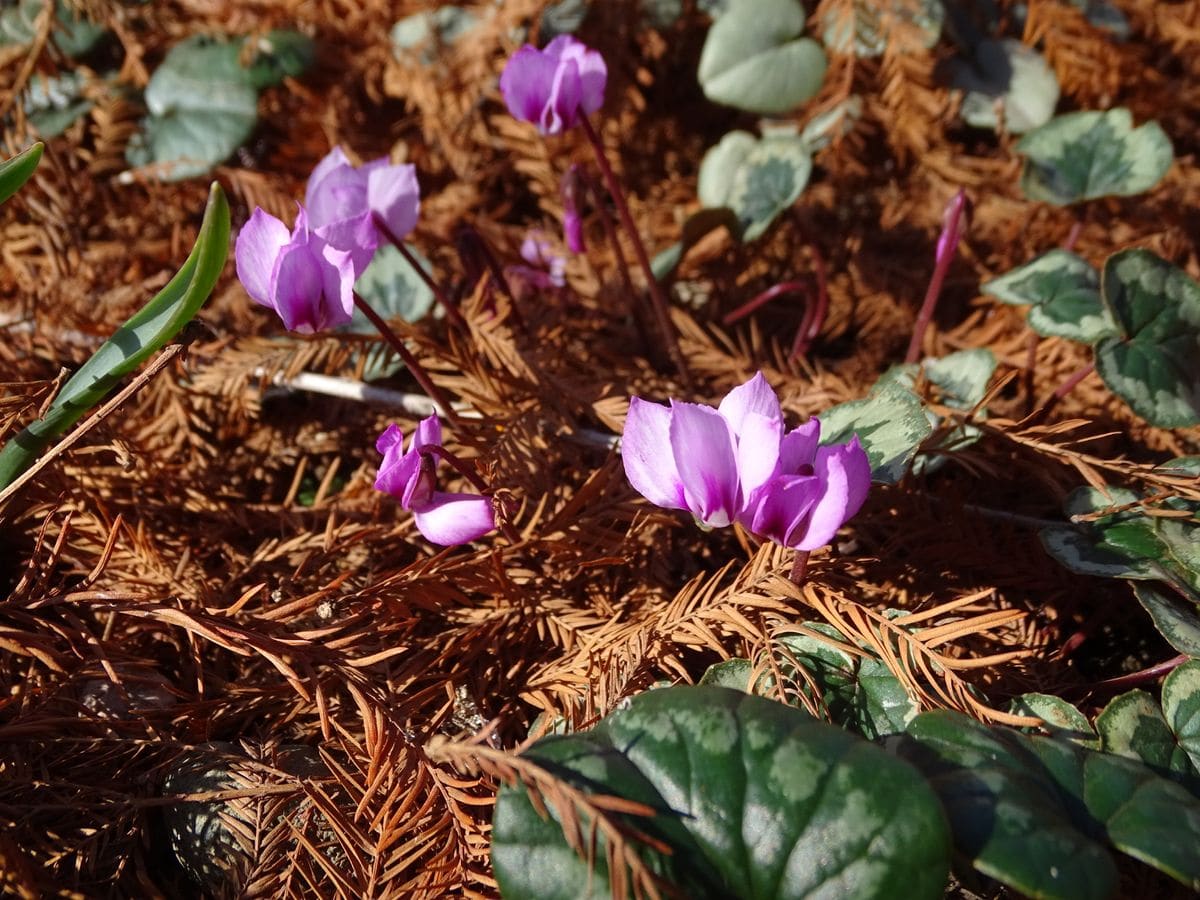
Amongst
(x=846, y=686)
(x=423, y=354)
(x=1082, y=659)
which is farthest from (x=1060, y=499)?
(x=423, y=354)

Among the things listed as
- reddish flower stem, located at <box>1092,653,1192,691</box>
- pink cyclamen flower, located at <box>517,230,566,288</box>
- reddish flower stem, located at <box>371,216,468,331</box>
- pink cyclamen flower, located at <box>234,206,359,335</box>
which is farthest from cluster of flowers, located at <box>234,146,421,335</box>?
reddish flower stem, located at <box>1092,653,1192,691</box>

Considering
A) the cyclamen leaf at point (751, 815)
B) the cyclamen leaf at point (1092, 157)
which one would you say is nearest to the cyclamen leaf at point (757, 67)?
the cyclamen leaf at point (1092, 157)

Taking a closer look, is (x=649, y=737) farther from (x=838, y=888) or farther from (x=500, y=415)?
(x=500, y=415)

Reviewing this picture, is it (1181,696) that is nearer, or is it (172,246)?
(1181,696)

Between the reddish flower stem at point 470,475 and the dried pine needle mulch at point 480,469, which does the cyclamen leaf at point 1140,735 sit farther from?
the reddish flower stem at point 470,475

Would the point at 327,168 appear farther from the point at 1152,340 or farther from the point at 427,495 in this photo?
the point at 1152,340

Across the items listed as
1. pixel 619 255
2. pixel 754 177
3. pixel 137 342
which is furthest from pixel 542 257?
pixel 137 342
